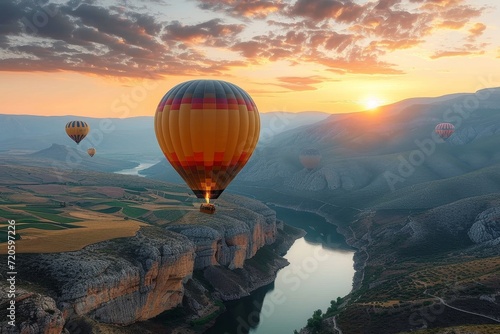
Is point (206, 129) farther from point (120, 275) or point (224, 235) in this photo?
point (224, 235)

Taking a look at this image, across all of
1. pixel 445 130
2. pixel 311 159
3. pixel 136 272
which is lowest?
pixel 136 272

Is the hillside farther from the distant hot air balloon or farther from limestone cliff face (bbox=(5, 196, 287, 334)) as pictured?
the distant hot air balloon

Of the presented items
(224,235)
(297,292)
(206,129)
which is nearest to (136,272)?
(206,129)

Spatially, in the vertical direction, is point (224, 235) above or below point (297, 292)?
above

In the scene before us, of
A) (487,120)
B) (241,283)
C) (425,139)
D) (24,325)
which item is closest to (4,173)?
(241,283)

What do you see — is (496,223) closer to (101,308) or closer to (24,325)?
(101,308)

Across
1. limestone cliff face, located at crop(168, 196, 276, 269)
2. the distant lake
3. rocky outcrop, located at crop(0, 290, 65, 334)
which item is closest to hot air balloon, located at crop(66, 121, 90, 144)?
limestone cliff face, located at crop(168, 196, 276, 269)
